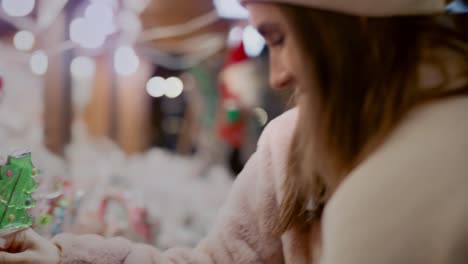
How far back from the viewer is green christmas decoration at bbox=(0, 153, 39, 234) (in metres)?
1.11

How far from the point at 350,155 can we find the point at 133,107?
18.0 inches

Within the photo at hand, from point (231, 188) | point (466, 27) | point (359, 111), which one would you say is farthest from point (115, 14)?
point (466, 27)

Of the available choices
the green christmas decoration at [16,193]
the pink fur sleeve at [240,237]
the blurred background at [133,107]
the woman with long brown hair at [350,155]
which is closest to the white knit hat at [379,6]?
the woman with long brown hair at [350,155]

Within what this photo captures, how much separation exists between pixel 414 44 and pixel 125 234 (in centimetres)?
67

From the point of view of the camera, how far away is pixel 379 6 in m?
0.92

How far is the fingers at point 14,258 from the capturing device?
1.10 meters

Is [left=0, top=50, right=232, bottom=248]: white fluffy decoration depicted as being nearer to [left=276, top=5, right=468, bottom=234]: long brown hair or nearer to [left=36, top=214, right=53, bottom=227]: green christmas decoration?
[left=36, top=214, right=53, bottom=227]: green christmas decoration

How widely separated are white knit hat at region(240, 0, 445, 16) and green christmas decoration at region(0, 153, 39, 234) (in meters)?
0.63

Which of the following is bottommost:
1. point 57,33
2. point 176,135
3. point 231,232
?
point 231,232

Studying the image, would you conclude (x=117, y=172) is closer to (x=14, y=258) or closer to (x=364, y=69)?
(x=14, y=258)

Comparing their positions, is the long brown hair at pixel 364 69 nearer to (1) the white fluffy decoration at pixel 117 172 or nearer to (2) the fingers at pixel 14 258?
(1) the white fluffy decoration at pixel 117 172

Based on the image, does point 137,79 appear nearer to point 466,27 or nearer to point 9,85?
point 9,85

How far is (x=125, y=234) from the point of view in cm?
118

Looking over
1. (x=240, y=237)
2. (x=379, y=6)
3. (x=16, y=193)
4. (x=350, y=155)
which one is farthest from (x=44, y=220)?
(x=379, y=6)
